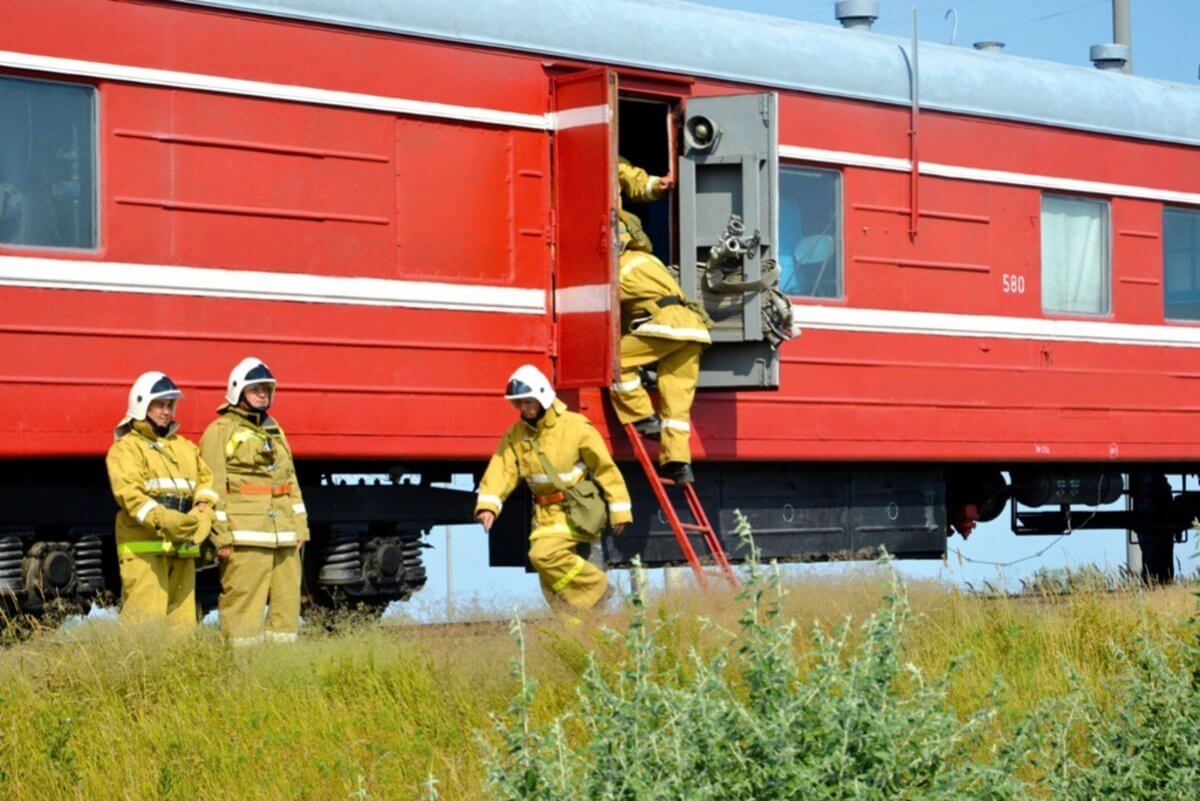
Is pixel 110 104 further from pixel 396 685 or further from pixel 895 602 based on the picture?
pixel 895 602

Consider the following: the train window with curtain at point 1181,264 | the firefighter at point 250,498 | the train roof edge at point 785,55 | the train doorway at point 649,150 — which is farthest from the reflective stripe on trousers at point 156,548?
the train window with curtain at point 1181,264

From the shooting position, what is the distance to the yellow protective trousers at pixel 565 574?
10.7 m

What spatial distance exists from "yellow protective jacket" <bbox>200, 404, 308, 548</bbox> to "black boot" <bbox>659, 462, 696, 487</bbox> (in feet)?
8.78

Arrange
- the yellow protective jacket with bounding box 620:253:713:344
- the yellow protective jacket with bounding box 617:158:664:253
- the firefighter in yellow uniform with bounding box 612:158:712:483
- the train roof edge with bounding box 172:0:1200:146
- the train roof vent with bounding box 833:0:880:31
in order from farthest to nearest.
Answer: the train roof vent with bounding box 833:0:880:31, the yellow protective jacket with bounding box 617:158:664:253, the firefighter in yellow uniform with bounding box 612:158:712:483, the yellow protective jacket with bounding box 620:253:713:344, the train roof edge with bounding box 172:0:1200:146

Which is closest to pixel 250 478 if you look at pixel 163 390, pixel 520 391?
pixel 163 390

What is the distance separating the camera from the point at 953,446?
13945 millimetres

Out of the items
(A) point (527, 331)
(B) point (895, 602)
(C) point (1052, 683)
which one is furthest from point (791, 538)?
(B) point (895, 602)

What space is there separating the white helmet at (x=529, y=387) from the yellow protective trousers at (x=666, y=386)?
56.8 inches

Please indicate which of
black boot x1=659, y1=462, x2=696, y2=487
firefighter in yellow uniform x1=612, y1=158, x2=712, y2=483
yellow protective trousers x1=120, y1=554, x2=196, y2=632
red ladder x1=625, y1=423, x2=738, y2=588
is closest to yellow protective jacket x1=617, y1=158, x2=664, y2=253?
firefighter in yellow uniform x1=612, y1=158, x2=712, y2=483

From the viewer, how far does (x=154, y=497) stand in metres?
9.90

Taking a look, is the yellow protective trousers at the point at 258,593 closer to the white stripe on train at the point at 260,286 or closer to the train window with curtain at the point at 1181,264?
the white stripe on train at the point at 260,286

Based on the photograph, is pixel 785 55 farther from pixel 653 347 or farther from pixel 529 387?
pixel 529 387

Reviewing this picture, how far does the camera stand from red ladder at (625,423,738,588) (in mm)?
11992

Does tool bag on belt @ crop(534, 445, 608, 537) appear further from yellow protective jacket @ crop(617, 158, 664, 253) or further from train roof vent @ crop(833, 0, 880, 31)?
train roof vent @ crop(833, 0, 880, 31)
